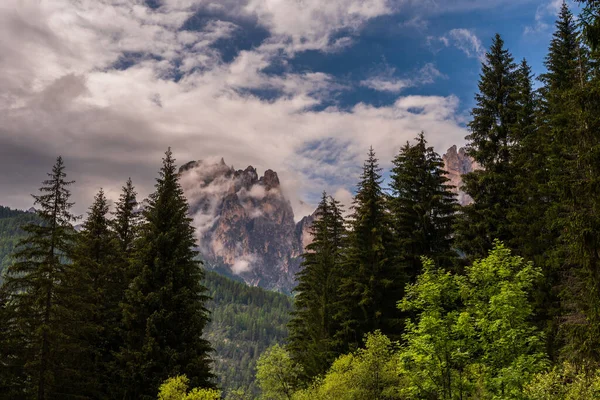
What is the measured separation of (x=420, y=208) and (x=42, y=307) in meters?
22.6

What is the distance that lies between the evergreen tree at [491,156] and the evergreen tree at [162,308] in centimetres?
1735

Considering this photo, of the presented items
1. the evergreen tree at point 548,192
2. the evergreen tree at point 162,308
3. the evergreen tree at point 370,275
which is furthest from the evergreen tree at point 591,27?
the evergreen tree at point 162,308

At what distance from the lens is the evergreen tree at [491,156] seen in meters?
23.6

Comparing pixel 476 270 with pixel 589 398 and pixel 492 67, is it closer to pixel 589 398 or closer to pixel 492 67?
pixel 589 398

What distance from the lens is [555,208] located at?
19.0 meters

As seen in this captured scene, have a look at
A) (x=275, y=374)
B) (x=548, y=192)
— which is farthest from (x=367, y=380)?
(x=548, y=192)

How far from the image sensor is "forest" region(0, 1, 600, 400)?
48.3 feet

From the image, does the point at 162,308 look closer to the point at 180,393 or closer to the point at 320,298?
the point at 180,393

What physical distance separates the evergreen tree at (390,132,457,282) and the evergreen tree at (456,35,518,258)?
1.97 metres

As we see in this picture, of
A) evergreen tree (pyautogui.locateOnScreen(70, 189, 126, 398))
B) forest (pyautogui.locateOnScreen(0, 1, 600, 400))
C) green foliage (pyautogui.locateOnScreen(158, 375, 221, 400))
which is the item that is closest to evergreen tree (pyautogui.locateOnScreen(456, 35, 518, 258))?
forest (pyautogui.locateOnScreen(0, 1, 600, 400))

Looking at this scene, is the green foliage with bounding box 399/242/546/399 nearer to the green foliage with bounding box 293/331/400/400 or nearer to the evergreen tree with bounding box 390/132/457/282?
the green foliage with bounding box 293/331/400/400

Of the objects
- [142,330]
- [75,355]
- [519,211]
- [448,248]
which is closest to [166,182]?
[142,330]

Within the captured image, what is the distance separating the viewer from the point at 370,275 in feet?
89.2

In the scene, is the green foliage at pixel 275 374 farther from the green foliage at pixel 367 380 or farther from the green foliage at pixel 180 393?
the green foliage at pixel 180 393
